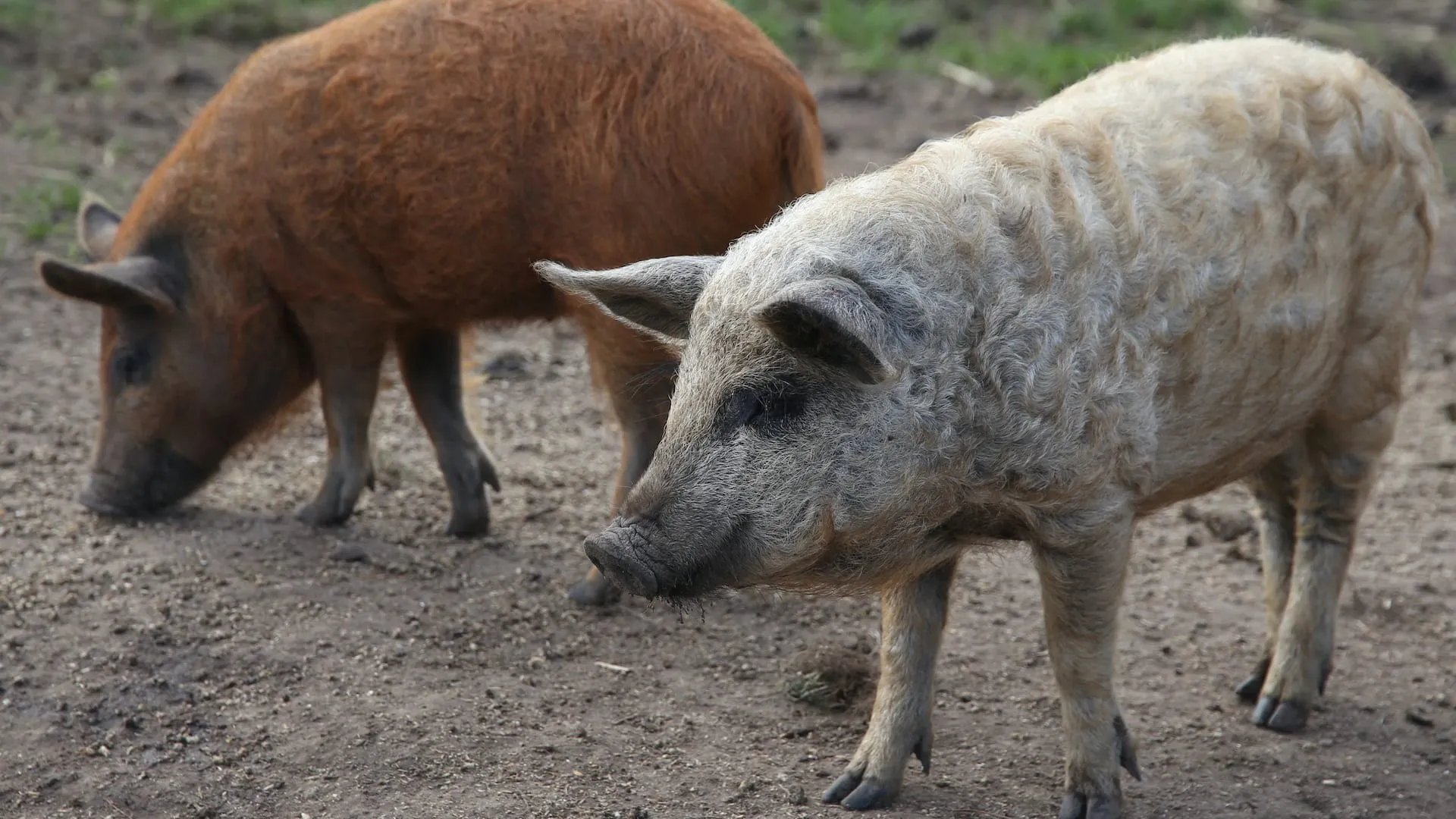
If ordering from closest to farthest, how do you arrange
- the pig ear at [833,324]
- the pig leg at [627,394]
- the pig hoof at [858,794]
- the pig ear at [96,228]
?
the pig ear at [833,324]
the pig hoof at [858,794]
the pig leg at [627,394]
the pig ear at [96,228]

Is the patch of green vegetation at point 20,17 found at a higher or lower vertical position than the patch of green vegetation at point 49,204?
higher

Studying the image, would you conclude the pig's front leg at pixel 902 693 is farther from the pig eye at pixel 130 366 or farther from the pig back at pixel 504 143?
the pig eye at pixel 130 366

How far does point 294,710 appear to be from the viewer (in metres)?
4.93

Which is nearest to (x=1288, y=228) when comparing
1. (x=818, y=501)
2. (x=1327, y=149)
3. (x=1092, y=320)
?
(x=1327, y=149)

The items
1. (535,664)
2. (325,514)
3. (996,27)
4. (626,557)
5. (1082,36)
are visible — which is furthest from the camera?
(996,27)

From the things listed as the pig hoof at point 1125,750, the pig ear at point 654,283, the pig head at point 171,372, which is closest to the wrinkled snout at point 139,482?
the pig head at point 171,372

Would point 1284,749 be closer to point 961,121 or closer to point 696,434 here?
point 696,434

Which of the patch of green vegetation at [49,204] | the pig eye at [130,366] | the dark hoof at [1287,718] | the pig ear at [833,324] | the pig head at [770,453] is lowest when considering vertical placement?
the dark hoof at [1287,718]

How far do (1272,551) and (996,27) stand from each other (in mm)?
7167

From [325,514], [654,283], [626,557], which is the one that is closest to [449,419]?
[325,514]

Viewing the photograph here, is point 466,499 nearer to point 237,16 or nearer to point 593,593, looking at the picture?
point 593,593

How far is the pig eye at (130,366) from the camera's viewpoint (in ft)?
20.1

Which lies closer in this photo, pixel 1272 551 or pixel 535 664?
pixel 535 664

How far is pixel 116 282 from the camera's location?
19.1ft
